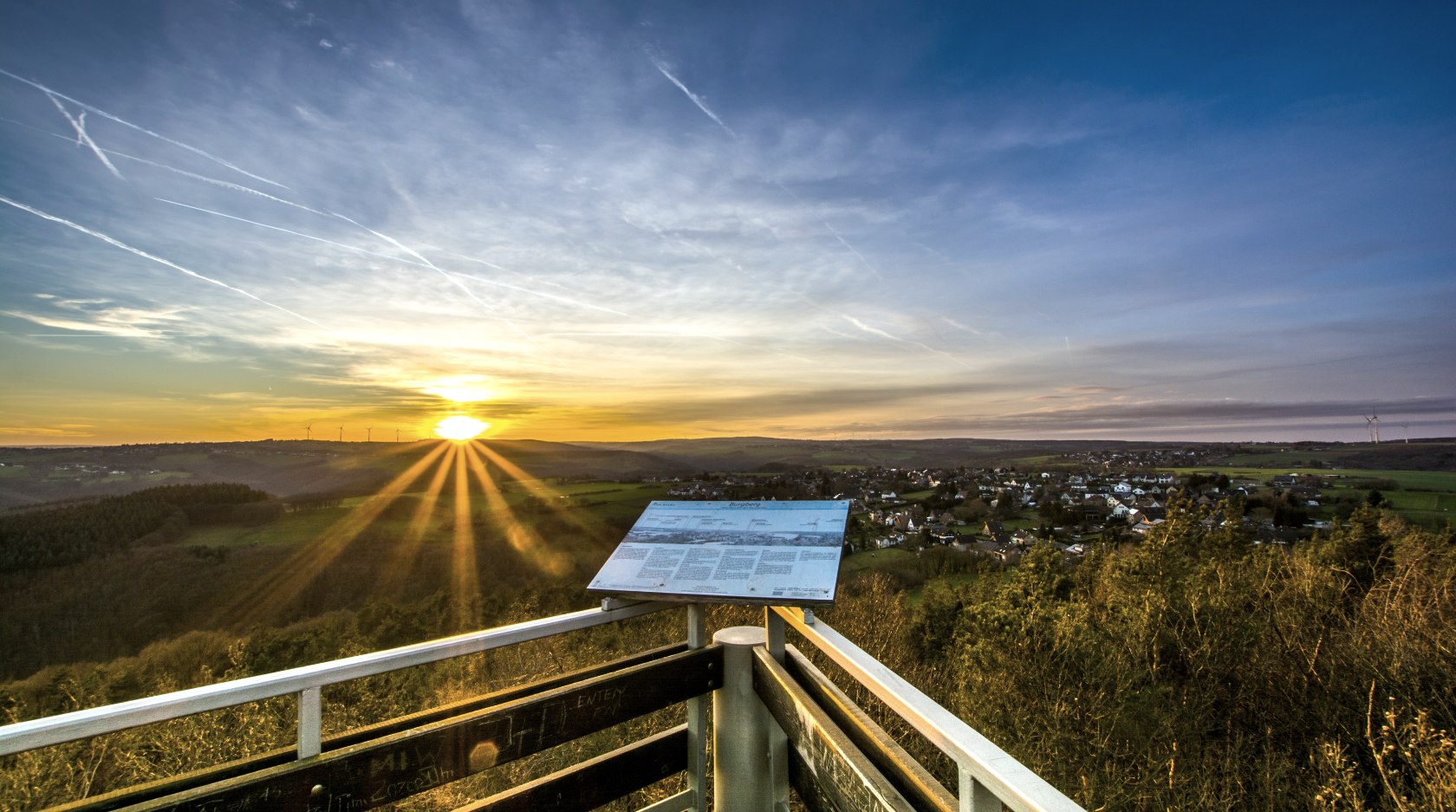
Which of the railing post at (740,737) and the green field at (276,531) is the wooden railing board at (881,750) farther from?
the green field at (276,531)

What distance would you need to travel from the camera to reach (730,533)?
2.76m

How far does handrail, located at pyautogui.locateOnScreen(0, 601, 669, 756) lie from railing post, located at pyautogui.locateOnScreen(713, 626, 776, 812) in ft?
2.10

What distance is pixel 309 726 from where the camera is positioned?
1.73 m

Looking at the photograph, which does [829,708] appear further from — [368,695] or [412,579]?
[412,579]

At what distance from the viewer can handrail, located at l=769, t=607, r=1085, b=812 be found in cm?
107

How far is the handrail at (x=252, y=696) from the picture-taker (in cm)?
142

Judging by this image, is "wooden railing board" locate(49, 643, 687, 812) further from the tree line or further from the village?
the tree line

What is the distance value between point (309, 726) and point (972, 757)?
1.69m

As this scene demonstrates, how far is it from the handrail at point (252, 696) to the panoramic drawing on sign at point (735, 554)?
373 millimetres

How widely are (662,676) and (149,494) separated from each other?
58726 mm

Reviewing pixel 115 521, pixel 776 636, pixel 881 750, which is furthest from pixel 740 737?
pixel 115 521

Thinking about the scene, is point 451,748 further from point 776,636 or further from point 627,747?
point 776,636

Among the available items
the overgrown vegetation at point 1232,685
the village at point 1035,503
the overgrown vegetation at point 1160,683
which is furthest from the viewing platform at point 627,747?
the village at point 1035,503

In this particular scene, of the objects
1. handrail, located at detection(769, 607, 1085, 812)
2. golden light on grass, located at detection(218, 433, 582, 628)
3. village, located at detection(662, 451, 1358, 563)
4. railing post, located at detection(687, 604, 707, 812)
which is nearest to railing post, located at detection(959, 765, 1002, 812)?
handrail, located at detection(769, 607, 1085, 812)
